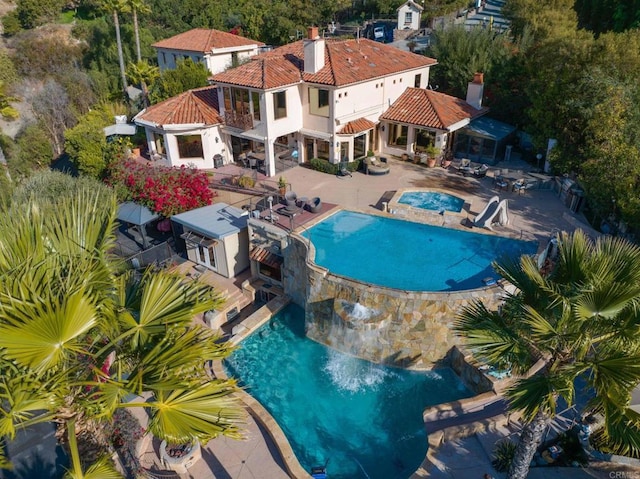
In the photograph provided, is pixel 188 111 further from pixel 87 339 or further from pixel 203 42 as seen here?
pixel 87 339

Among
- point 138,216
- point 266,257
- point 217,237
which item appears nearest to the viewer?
point 266,257

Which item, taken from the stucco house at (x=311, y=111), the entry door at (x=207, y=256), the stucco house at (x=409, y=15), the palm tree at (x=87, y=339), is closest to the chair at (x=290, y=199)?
the entry door at (x=207, y=256)

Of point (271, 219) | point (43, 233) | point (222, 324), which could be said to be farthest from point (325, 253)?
point (43, 233)

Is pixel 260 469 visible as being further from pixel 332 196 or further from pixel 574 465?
pixel 332 196

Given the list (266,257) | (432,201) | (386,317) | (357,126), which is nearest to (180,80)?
(357,126)

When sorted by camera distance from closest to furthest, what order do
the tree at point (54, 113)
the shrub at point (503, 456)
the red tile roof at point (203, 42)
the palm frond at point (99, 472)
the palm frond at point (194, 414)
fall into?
the palm frond at point (194, 414), the palm frond at point (99, 472), the shrub at point (503, 456), the tree at point (54, 113), the red tile roof at point (203, 42)

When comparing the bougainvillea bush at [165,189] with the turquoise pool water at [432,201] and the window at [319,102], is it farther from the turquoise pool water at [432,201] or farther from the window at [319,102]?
the turquoise pool water at [432,201]

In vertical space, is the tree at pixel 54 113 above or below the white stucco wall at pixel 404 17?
below
